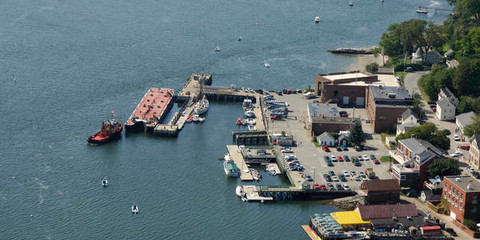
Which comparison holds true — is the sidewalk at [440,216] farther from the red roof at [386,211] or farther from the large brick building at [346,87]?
the large brick building at [346,87]

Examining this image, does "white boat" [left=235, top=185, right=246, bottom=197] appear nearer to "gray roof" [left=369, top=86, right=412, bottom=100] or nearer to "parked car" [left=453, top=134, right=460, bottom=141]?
"gray roof" [left=369, top=86, right=412, bottom=100]

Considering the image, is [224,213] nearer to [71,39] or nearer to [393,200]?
[393,200]

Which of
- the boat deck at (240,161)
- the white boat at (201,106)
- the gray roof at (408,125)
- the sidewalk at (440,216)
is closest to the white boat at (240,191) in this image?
the boat deck at (240,161)

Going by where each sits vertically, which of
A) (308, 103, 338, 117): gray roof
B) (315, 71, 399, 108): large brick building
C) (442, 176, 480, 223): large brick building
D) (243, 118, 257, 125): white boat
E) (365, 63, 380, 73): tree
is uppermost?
(365, 63, 380, 73): tree

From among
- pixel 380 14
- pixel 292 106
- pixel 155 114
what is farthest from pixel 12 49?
pixel 380 14

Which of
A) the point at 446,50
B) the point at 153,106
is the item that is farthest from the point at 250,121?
the point at 446,50

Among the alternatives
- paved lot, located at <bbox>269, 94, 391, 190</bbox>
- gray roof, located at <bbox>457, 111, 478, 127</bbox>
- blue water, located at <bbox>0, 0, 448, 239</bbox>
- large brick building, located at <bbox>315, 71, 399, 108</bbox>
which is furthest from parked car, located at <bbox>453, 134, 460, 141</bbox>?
blue water, located at <bbox>0, 0, 448, 239</bbox>
